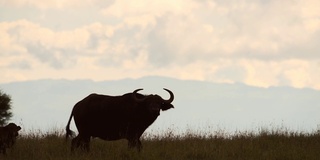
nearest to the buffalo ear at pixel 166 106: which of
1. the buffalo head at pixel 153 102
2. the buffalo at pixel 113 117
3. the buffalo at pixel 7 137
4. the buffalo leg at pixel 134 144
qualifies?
the buffalo head at pixel 153 102

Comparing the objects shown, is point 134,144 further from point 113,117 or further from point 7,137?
point 7,137

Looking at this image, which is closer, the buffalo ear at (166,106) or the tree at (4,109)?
the buffalo ear at (166,106)

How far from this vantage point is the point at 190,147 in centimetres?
1570

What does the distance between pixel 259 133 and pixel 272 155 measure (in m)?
3.11

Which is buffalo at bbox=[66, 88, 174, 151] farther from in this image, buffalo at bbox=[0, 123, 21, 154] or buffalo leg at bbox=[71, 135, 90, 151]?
buffalo at bbox=[0, 123, 21, 154]

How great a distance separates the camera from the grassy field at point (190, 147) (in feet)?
48.4

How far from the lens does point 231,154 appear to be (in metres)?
15.3

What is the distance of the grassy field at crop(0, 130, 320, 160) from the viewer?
1475cm

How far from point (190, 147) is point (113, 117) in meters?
2.18

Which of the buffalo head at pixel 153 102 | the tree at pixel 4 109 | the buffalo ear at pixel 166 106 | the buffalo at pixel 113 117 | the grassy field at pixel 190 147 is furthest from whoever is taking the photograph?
the tree at pixel 4 109

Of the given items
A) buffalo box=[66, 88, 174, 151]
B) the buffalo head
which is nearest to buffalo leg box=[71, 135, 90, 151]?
buffalo box=[66, 88, 174, 151]

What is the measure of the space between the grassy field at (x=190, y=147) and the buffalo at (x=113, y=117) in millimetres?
374

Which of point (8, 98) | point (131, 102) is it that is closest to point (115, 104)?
point (131, 102)

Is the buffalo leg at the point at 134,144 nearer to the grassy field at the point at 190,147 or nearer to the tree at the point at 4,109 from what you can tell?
the grassy field at the point at 190,147
